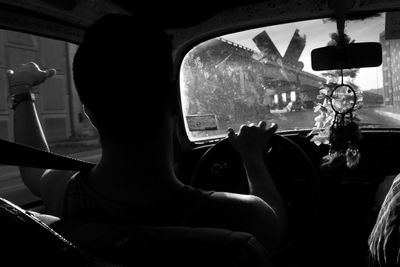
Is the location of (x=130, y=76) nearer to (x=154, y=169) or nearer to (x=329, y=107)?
(x=154, y=169)

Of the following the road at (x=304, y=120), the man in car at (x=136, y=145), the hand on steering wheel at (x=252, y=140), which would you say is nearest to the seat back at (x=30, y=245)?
the man in car at (x=136, y=145)

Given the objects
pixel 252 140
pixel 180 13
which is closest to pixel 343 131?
pixel 252 140

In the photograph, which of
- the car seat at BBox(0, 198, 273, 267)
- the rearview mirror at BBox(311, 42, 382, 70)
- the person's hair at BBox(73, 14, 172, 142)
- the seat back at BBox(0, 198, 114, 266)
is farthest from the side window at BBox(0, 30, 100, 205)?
the rearview mirror at BBox(311, 42, 382, 70)

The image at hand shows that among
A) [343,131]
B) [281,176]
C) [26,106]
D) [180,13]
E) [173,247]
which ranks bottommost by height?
[281,176]

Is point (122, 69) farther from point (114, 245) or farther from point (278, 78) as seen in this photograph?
point (278, 78)

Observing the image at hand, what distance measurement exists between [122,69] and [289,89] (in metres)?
2.17

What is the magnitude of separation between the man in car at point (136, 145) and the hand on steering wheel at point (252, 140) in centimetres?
52

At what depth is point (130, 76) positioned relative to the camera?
1.34m

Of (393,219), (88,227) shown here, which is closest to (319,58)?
(393,219)

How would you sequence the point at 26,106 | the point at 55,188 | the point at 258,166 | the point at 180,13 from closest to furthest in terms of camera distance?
the point at 55,188, the point at 258,166, the point at 26,106, the point at 180,13

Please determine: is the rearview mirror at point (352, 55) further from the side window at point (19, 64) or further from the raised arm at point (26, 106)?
the raised arm at point (26, 106)

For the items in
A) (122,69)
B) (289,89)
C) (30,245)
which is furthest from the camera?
(289,89)

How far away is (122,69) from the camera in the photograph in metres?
1.33

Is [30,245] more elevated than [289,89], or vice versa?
[289,89]
